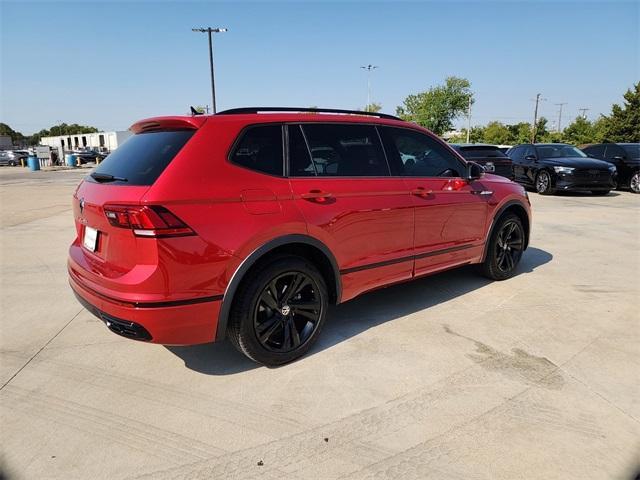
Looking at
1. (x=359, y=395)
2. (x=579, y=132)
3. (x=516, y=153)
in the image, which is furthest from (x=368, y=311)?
(x=579, y=132)

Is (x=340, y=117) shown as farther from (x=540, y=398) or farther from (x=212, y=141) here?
(x=540, y=398)

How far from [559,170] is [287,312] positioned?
12550 mm

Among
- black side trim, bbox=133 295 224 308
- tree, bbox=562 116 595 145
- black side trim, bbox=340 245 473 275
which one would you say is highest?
tree, bbox=562 116 595 145

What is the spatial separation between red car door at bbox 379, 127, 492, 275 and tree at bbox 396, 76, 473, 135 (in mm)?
73877

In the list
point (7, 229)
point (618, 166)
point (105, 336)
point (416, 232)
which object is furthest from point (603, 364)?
point (618, 166)

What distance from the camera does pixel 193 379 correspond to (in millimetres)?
3080

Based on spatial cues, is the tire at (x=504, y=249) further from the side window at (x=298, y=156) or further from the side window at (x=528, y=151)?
the side window at (x=528, y=151)

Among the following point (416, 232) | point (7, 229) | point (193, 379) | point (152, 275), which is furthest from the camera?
point (7, 229)

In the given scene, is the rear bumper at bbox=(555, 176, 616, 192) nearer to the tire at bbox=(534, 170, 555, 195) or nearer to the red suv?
the tire at bbox=(534, 170, 555, 195)

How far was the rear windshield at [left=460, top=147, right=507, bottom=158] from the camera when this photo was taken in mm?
14297

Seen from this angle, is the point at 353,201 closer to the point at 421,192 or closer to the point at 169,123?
the point at 421,192

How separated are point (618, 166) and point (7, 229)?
17.2m

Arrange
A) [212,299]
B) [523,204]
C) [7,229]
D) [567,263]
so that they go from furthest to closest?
[7,229] < [567,263] < [523,204] < [212,299]

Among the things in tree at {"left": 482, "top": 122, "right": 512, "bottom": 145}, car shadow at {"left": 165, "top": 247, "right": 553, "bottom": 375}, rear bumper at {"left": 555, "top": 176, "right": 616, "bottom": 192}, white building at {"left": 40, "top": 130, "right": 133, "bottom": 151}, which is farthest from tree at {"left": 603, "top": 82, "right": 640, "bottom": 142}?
white building at {"left": 40, "top": 130, "right": 133, "bottom": 151}
